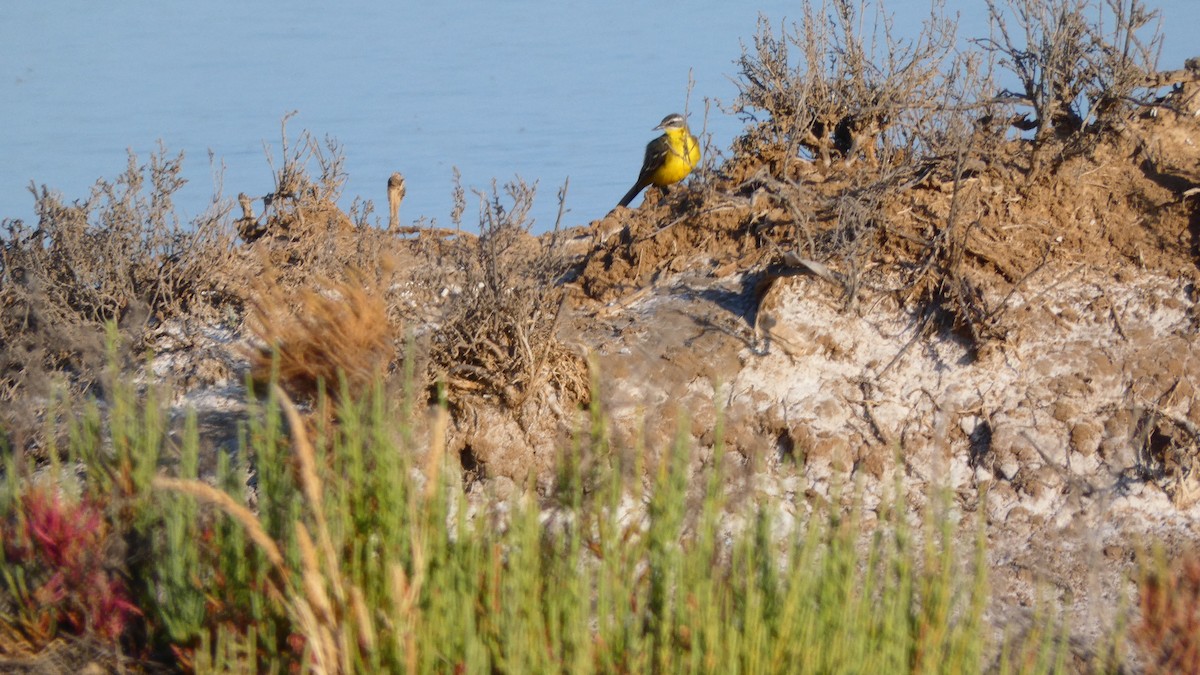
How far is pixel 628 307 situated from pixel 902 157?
1.66 meters

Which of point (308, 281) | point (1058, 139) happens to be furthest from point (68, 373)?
point (1058, 139)

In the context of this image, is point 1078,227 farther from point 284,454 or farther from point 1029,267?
point 284,454

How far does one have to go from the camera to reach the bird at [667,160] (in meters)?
8.87

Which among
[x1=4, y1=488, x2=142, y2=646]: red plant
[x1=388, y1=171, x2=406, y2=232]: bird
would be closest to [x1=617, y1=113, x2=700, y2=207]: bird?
[x1=388, y1=171, x2=406, y2=232]: bird

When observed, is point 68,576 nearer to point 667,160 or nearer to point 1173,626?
point 1173,626

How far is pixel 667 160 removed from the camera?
29.2 ft

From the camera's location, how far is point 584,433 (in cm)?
554

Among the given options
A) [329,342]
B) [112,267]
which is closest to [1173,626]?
[329,342]

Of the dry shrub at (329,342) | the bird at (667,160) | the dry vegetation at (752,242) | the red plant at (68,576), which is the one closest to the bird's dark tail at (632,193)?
the bird at (667,160)

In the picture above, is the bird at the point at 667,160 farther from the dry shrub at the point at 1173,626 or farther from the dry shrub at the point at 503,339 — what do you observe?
the dry shrub at the point at 1173,626

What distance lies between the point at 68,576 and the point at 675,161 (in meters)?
5.81

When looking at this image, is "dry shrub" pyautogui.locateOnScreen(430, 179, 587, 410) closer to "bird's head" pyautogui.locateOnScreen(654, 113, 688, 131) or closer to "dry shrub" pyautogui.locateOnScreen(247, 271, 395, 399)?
"dry shrub" pyautogui.locateOnScreen(247, 271, 395, 399)

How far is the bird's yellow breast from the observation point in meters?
8.86

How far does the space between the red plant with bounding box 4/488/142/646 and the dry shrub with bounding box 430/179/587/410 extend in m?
2.24
